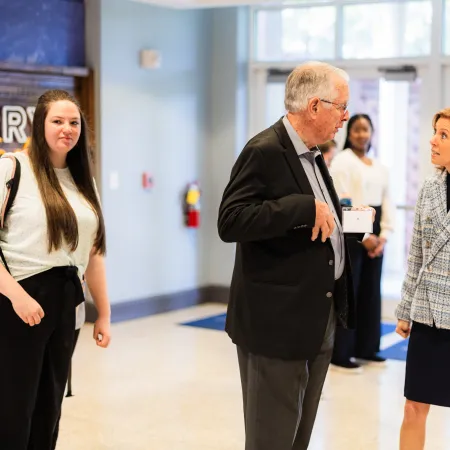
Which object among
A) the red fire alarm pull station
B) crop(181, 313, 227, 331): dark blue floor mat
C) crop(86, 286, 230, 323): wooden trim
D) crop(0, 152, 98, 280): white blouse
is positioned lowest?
crop(181, 313, 227, 331): dark blue floor mat

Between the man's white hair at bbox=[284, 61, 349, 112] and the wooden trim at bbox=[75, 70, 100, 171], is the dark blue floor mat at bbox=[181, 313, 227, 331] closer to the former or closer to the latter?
the wooden trim at bbox=[75, 70, 100, 171]

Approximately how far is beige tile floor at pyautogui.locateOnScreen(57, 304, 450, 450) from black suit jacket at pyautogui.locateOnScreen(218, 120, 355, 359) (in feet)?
5.58

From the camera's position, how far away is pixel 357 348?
6.04 meters

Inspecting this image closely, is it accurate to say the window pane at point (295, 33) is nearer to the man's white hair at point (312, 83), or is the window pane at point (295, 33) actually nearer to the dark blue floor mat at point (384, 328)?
the dark blue floor mat at point (384, 328)

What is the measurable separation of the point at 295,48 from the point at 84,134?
5145mm

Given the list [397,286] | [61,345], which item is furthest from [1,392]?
[397,286]

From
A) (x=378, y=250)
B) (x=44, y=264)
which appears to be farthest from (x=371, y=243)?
(x=44, y=264)

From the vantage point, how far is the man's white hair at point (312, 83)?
271cm

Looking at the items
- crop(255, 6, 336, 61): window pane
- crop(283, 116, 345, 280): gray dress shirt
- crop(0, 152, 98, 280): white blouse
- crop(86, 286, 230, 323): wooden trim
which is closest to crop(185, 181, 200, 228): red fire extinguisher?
crop(86, 286, 230, 323): wooden trim

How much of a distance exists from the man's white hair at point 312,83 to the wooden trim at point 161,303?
4.56 meters

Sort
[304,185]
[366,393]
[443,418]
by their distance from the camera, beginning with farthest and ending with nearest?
[366,393]
[443,418]
[304,185]

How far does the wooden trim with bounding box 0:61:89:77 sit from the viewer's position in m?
6.46

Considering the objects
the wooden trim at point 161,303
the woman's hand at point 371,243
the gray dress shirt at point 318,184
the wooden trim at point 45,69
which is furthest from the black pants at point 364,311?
the gray dress shirt at point 318,184

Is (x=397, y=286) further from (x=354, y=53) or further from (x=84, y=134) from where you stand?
(x=84, y=134)
